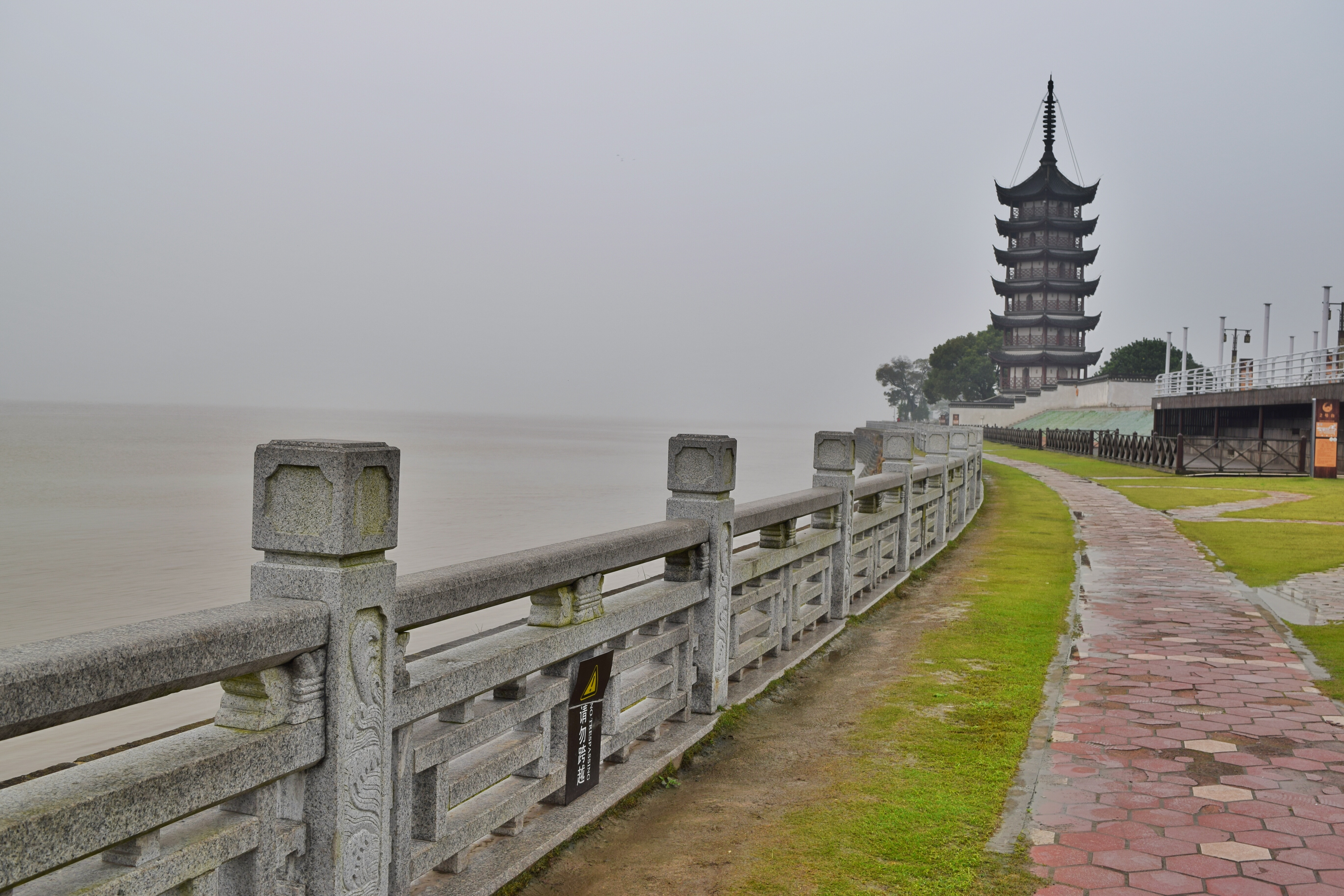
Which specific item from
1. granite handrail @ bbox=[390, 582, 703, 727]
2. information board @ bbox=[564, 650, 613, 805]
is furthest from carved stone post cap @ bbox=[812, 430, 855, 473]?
information board @ bbox=[564, 650, 613, 805]

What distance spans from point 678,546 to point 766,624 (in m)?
1.81

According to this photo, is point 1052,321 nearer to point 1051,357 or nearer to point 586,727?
point 1051,357

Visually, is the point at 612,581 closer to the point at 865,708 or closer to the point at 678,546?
the point at 865,708

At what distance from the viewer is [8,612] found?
15.4 meters

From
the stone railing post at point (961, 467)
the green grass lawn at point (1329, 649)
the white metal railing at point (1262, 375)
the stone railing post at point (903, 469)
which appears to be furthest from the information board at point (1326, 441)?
the green grass lawn at point (1329, 649)

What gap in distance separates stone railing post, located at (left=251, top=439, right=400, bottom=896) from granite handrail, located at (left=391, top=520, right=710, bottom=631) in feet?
0.49

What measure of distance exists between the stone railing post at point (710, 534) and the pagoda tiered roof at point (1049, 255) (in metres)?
83.9

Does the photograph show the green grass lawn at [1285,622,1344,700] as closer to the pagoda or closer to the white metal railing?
the white metal railing

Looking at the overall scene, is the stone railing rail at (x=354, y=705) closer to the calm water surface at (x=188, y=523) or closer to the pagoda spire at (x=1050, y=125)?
the calm water surface at (x=188, y=523)

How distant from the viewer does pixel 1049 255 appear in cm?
8194

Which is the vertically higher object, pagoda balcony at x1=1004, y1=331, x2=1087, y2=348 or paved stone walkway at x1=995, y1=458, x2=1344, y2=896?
pagoda balcony at x1=1004, y1=331, x2=1087, y2=348

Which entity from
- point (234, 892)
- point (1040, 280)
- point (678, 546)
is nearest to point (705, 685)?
point (678, 546)

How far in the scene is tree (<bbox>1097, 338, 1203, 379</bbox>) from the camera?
8306 cm

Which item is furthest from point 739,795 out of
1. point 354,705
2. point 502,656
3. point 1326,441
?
point 1326,441
